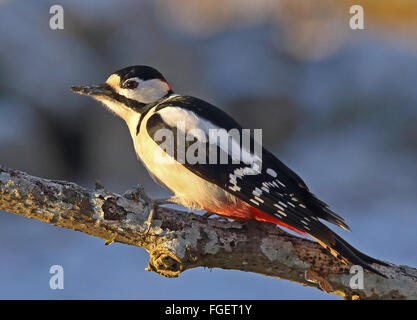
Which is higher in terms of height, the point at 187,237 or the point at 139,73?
the point at 139,73

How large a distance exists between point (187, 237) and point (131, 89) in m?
0.66

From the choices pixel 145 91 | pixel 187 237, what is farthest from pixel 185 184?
pixel 145 91

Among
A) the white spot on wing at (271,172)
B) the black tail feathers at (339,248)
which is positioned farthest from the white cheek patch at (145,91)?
the black tail feathers at (339,248)

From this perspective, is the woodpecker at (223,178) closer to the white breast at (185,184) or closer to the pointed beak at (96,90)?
the white breast at (185,184)

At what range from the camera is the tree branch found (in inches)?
68.7

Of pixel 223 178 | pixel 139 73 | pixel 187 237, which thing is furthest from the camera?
pixel 139 73

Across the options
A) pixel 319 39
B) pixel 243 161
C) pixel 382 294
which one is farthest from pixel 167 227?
pixel 319 39

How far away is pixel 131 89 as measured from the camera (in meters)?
2.21

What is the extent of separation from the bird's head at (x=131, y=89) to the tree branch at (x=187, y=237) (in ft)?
1.66

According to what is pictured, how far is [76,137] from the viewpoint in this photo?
16.2ft

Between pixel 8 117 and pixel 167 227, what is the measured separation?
307 cm

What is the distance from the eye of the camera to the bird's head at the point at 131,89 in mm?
2211

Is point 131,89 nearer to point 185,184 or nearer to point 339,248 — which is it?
point 185,184

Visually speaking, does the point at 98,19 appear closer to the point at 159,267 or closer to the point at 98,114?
the point at 98,114
